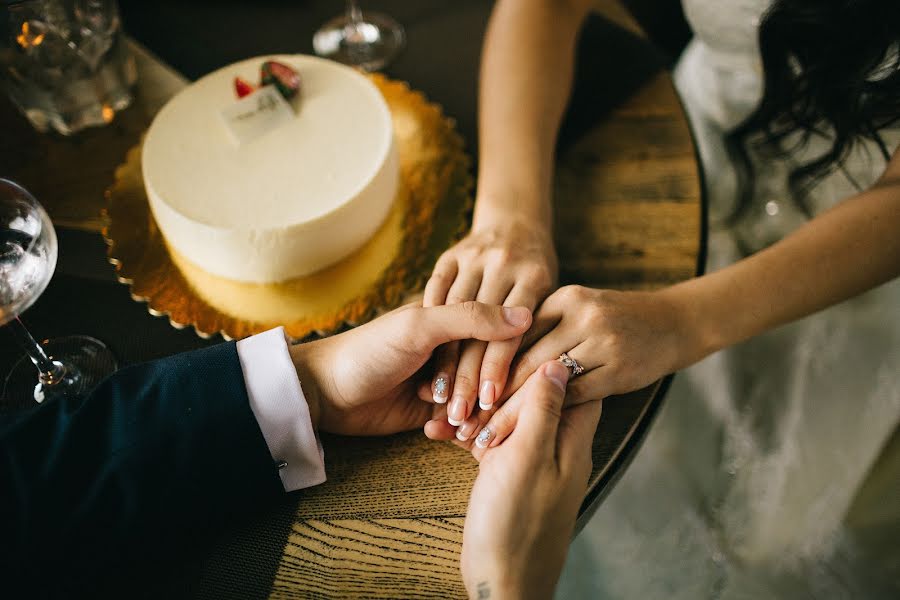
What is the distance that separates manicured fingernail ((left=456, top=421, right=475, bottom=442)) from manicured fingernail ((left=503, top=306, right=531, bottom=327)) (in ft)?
0.50

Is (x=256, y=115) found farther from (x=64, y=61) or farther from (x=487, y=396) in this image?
(x=487, y=396)

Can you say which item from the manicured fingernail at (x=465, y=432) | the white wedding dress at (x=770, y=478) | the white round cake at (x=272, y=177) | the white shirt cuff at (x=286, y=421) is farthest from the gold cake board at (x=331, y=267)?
the white wedding dress at (x=770, y=478)

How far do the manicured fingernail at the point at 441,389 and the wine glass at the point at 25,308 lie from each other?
1.62 feet

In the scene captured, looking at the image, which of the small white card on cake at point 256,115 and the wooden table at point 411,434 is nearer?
the wooden table at point 411,434

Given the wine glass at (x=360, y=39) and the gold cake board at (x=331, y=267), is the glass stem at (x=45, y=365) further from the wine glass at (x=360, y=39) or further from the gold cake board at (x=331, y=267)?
the wine glass at (x=360, y=39)

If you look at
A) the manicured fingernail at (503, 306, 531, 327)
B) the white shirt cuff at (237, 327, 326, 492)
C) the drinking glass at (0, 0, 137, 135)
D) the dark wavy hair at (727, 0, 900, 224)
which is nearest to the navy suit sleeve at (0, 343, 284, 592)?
the white shirt cuff at (237, 327, 326, 492)

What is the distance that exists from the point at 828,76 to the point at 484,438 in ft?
3.13

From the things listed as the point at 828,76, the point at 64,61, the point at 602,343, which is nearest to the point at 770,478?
the point at 602,343

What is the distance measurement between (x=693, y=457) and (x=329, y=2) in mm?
1248

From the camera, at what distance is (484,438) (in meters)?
0.83

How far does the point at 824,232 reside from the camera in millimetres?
1044

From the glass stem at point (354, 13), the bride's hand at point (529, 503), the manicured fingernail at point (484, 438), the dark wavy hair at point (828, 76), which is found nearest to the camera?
the bride's hand at point (529, 503)

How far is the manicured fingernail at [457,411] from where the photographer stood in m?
0.86

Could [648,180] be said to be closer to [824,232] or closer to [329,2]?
[824,232]
